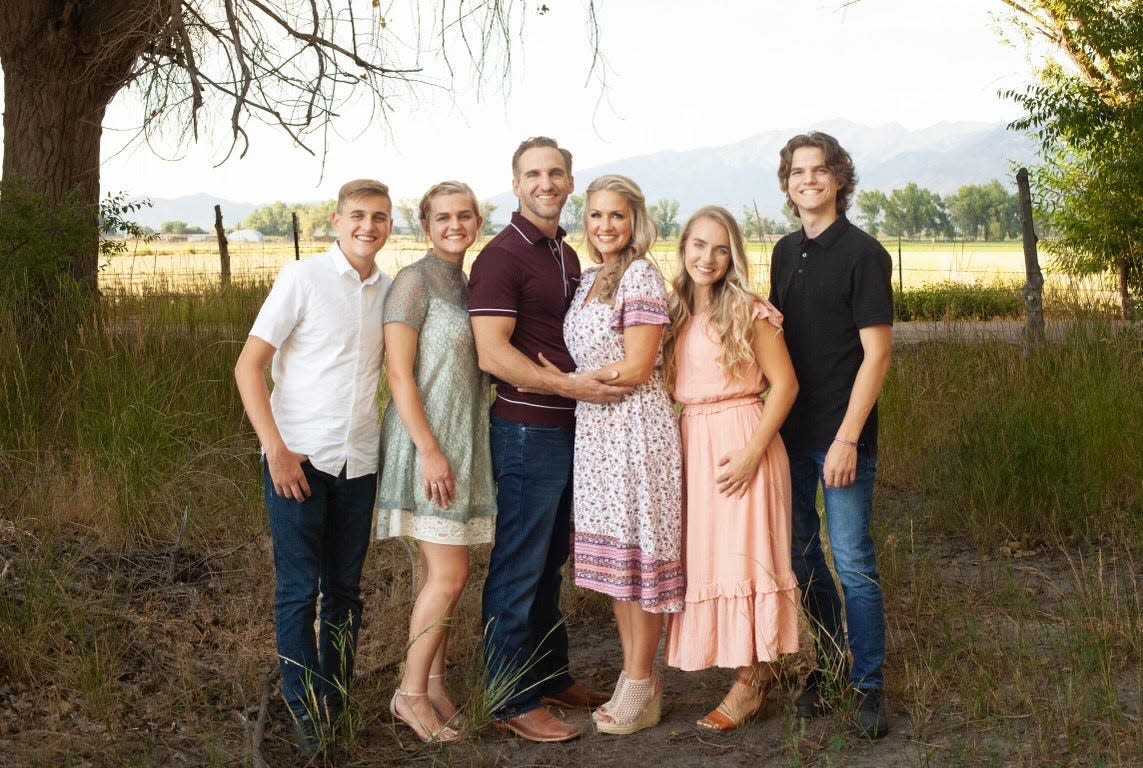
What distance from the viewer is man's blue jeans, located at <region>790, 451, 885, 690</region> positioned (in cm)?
352

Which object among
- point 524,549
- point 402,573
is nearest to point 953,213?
point 402,573

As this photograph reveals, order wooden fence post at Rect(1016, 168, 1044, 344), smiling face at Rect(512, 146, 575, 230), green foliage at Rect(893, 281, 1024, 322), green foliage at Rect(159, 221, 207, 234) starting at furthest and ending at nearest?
green foliage at Rect(159, 221, 207, 234) → green foliage at Rect(893, 281, 1024, 322) → wooden fence post at Rect(1016, 168, 1044, 344) → smiling face at Rect(512, 146, 575, 230)

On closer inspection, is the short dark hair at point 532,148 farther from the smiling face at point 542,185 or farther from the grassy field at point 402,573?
the grassy field at point 402,573

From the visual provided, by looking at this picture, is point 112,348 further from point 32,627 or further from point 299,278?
point 299,278

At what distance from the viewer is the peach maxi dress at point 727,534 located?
11.7 ft

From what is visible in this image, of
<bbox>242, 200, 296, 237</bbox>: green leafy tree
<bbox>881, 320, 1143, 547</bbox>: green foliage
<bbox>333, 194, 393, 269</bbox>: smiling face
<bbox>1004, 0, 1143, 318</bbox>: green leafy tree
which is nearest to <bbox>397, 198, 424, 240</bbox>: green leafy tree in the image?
<bbox>333, 194, 393, 269</bbox>: smiling face

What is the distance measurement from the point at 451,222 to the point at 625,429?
30.7 inches

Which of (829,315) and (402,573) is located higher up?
(829,315)

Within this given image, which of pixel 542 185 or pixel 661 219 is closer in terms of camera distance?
pixel 542 185

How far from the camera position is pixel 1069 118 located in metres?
12.4

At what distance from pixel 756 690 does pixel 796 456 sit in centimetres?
75

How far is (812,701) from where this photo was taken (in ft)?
12.5

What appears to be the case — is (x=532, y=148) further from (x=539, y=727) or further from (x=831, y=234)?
(x=539, y=727)

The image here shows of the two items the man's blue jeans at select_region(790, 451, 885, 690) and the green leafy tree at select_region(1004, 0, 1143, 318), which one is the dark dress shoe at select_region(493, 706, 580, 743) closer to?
the man's blue jeans at select_region(790, 451, 885, 690)
